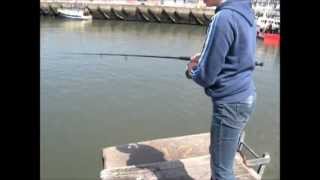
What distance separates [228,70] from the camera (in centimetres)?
247

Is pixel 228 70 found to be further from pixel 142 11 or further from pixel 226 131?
pixel 142 11

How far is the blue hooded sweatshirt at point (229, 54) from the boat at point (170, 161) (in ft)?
3.41

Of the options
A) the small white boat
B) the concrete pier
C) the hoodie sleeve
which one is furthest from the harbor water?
the small white boat

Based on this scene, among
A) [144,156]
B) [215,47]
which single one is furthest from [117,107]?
[215,47]

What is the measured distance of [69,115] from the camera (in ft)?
32.4

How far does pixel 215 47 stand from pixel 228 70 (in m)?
0.16

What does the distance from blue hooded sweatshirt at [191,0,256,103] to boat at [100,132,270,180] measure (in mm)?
1038

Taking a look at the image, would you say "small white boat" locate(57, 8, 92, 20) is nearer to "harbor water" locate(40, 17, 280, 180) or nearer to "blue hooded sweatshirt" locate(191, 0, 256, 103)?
"harbor water" locate(40, 17, 280, 180)

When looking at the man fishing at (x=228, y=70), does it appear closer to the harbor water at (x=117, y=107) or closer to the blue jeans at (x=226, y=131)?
the blue jeans at (x=226, y=131)

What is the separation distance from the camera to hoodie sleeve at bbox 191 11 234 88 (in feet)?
7.75

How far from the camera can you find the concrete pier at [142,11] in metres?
31.3

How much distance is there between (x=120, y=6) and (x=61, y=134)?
26.0 meters
